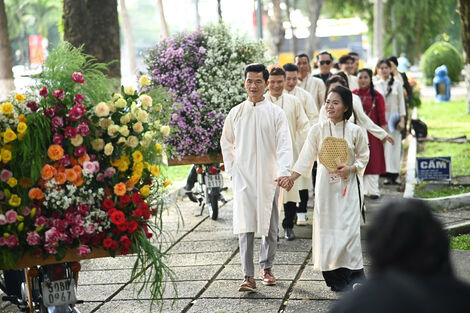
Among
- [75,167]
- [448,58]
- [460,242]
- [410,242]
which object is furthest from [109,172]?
[448,58]

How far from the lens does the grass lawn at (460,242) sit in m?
8.42

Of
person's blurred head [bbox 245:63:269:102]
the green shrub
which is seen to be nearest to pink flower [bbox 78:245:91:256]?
person's blurred head [bbox 245:63:269:102]

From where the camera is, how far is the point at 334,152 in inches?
279

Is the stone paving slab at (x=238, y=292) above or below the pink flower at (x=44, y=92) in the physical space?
below

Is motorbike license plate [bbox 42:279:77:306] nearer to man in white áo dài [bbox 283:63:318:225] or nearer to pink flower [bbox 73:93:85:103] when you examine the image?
pink flower [bbox 73:93:85:103]

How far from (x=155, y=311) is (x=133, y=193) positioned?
5.11ft

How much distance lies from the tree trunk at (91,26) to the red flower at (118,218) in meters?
6.83

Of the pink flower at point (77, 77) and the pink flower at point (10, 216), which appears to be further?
the pink flower at point (77, 77)

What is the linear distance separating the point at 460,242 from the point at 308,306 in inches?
114

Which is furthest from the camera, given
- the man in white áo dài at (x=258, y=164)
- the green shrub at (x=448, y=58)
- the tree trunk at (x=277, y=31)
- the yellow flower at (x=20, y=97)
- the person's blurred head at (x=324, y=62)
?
the green shrub at (x=448, y=58)

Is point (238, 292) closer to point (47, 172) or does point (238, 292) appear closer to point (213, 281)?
point (213, 281)

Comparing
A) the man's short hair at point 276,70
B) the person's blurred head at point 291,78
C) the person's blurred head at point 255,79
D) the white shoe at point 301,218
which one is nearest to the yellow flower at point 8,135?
the person's blurred head at point 255,79

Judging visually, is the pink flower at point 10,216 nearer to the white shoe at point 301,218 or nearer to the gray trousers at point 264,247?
the gray trousers at point 264,247

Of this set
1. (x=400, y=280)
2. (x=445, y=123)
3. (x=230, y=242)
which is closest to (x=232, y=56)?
(x=230, y=242)
